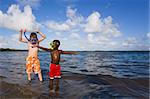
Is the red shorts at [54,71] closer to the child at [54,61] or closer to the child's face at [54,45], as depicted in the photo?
the child at [54,61]

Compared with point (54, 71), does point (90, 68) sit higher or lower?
lower

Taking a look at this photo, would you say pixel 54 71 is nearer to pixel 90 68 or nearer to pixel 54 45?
pixel 54 45

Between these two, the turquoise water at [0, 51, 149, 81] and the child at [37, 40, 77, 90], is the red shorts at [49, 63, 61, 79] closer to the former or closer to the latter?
the child at [37, 40, 77, 90]

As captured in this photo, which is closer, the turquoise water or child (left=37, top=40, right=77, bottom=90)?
child (left=37, top=40, right=77, bottom=90)

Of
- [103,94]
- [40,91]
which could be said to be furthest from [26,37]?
[103,94]

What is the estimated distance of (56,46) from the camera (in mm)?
9266

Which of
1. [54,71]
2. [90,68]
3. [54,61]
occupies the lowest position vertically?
[90,68]

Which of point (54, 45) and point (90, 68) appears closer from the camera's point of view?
point (54, 45)

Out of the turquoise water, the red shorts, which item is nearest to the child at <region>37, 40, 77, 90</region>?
the red shorts

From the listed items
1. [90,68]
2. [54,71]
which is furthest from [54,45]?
[90,68]

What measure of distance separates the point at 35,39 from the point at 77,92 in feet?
10.3

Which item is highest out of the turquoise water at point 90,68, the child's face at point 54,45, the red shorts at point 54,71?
the child's face at point 54,45

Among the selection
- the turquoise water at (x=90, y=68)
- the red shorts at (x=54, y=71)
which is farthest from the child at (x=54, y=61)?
the turquoise water at (x=90, y=68)

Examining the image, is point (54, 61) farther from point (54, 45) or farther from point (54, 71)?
point (54, 45)
